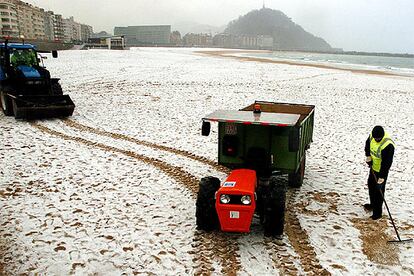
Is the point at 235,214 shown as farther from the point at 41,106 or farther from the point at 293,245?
the point at 41,106

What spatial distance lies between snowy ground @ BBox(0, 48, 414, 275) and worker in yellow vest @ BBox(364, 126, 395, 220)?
0.44 meters

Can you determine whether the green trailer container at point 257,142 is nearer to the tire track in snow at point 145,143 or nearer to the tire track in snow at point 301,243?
the tire track in snow at point 301,243

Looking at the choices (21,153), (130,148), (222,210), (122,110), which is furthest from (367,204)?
(122,110)

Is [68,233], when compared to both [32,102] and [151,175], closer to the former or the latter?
[151,175]

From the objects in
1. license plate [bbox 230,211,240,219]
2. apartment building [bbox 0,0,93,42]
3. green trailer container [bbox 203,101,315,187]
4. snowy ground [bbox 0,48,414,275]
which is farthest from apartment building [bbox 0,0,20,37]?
license plate [bbox 230,211,240,219]

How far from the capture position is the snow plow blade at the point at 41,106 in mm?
14656

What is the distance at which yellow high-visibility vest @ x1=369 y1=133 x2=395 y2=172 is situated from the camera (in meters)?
6.98

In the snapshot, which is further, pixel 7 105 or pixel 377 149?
pixel 7 105

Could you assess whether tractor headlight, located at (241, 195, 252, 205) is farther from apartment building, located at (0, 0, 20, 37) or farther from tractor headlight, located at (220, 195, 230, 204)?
apartment building, located at (0, 0, 20, 37)

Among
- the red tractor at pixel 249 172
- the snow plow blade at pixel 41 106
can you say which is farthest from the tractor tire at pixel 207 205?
the snow plow blade at pixel 41 106

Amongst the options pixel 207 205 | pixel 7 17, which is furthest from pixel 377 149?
pixel 7 17

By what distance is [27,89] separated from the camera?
15.9m

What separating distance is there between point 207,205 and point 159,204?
1903mm

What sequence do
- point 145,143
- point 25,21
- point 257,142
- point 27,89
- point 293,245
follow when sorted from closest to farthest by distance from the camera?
point 293,245 < point 257,142 < point 145,143 < point 27,89 < point 25,21
